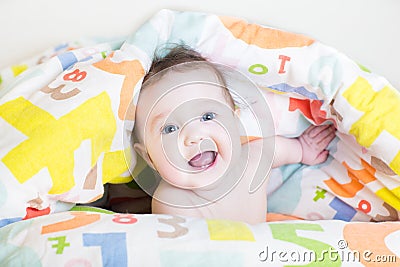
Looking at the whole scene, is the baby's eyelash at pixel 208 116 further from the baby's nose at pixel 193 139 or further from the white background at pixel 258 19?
the white background at pixel 258 19

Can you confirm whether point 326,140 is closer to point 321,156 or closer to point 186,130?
point 321,156

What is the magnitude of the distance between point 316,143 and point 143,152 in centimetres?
31

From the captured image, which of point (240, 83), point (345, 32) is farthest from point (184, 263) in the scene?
point (345, 32)

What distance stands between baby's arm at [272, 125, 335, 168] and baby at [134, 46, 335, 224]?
6 centimetres

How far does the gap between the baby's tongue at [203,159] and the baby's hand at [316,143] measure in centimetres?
20

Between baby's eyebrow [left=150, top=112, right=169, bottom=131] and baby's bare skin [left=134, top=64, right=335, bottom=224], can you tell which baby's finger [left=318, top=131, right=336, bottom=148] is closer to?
baby's bare skin [left=134, top=64, right=335, bottom=224]

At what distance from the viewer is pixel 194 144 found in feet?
3.22

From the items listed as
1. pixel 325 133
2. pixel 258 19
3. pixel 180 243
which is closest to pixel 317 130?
pixel 325 133

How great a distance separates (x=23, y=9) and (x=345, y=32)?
0.56 metres

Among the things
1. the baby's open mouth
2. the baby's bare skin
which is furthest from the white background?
the baby's open mouth

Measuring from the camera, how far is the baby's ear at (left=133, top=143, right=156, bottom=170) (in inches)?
40.9

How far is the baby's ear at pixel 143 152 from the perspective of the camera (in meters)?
1.04

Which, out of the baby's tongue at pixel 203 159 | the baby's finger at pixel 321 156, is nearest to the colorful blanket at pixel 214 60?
the baby's finger at pixel 321 156

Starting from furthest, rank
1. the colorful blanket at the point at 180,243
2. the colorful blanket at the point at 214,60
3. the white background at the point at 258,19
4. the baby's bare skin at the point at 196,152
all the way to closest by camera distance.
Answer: the white background at the point at 258,19 < the baby's bare skin at the point at 196,152 < the colorful blanket at the point at 214,60 < the colorful blanket at the point at 180,243
